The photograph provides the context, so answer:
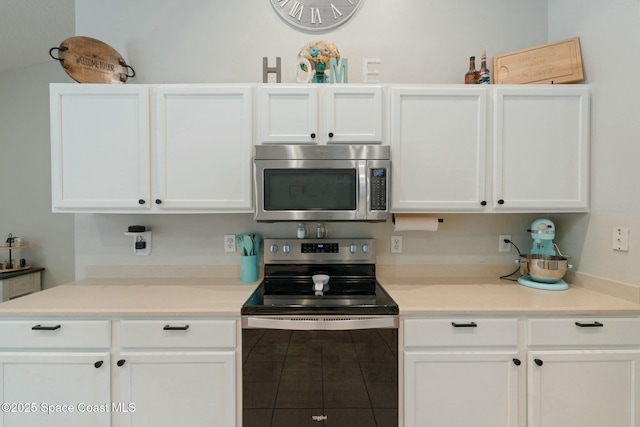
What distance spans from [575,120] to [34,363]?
3.04 metres

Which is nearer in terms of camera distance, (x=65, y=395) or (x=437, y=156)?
(x=65, y=395)

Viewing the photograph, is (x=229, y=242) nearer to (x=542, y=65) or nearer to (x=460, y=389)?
(x=460, y=389)

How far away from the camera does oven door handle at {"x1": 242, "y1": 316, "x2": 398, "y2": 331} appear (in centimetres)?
139

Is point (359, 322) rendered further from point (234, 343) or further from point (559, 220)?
point (559, 220)

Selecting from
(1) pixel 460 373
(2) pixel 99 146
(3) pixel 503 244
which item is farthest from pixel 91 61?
(3) pixel 503 244

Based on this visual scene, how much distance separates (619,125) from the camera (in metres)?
1.58

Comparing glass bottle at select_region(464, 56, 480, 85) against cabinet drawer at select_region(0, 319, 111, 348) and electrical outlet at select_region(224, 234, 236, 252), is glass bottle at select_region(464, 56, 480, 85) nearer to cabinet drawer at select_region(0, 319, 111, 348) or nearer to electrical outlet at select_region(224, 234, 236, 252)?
electrical outlet at select_region(224, 234, 236, 252)

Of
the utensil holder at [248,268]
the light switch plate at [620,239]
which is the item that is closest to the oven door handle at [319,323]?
the utensil holder at [248,268]

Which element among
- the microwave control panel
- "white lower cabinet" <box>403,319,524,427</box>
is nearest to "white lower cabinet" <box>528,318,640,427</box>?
"white lower cabinet" <box>403,319,524,427</box>

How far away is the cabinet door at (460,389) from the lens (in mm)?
1423

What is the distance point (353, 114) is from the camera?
5.58 feet

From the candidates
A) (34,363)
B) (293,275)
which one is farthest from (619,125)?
(34,363)

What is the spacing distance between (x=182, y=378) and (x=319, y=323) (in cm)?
69

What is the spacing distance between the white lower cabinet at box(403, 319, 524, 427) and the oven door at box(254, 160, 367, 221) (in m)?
0.66
